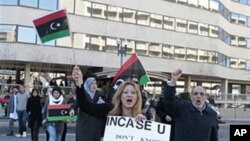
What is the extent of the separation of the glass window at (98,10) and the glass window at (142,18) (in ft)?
14.4

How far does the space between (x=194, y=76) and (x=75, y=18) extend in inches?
747

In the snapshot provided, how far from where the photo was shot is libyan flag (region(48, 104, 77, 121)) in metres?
Answer: 12.6

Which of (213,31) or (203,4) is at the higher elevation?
(203,4)

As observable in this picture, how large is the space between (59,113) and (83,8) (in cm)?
3476

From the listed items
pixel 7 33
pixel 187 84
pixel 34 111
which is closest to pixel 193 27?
pixel 187 84

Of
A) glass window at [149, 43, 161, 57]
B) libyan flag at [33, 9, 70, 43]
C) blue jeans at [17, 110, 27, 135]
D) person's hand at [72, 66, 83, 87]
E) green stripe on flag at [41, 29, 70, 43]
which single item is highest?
glass window at [149, 43, 161, 57]

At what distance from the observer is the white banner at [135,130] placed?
4.84 metres

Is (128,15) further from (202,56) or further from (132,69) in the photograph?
(132,69)

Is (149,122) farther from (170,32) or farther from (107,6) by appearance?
(170,32)

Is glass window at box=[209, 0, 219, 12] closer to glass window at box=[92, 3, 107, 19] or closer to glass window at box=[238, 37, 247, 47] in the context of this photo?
glass window at box=[238, 37, 247, 47]

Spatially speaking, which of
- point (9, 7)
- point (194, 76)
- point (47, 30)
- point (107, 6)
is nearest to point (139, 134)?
point (47, 30)

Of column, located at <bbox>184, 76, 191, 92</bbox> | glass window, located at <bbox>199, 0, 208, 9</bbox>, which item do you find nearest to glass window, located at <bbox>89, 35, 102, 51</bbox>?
column, located at <bbox>184, 76, 191, 92</bbox>

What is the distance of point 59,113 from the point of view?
41.4 ft

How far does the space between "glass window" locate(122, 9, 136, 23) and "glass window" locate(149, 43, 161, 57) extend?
10.6ft
